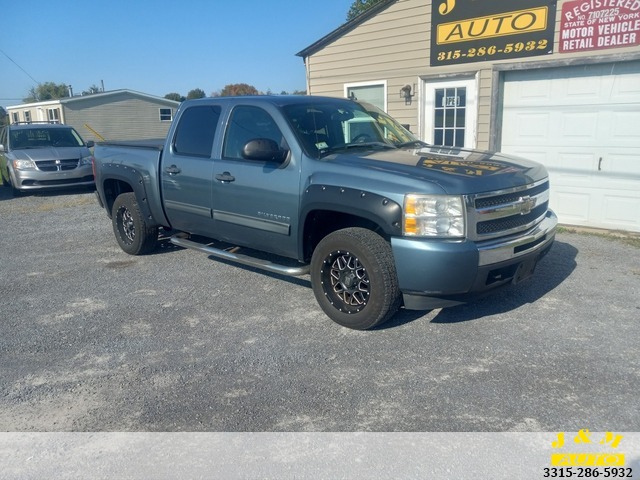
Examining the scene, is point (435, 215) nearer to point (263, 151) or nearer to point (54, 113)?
point (263, 151)

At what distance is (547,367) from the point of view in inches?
146

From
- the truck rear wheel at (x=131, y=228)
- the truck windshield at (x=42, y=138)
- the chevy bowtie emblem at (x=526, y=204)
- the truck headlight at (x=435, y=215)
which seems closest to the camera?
the truck headlight at (x=435, y=215)

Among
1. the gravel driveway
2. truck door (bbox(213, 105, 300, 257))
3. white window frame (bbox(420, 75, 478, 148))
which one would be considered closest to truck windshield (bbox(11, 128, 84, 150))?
the gravel driveway

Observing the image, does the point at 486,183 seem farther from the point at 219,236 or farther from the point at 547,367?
the point at 219,236

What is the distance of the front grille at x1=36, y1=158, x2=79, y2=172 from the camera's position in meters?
12.1

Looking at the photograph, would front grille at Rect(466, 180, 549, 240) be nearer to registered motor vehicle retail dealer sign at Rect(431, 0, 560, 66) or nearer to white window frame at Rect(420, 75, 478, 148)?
registered motor vehicle retail dealer sign at Rect(431, 0, 560, 66)

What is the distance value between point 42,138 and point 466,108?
10307mm

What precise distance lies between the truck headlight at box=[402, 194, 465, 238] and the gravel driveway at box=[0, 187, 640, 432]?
927 mm

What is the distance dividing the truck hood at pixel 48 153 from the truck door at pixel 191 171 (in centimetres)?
779

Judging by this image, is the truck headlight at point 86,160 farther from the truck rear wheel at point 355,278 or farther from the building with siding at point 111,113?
the building with siding at point 111,113

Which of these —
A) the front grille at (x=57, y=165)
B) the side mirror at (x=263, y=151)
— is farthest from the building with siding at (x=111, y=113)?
the side mirror at (x=263, y=151)

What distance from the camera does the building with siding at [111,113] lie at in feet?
Result: 106

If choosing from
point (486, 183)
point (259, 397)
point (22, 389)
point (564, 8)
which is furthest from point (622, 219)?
point (22, 389)

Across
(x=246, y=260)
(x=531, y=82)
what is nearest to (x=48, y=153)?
(x=246, y=260)
